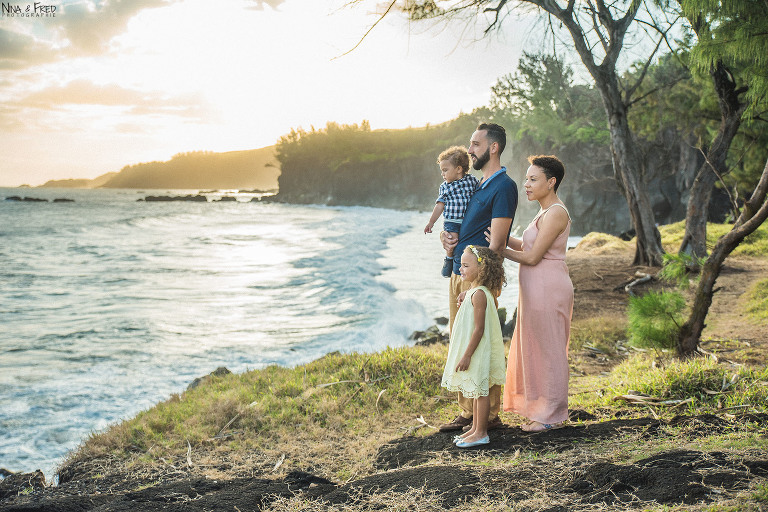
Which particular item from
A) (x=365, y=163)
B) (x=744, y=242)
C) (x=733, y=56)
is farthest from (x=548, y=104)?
(x=365, y=163)

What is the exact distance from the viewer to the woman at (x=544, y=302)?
4.12 metres

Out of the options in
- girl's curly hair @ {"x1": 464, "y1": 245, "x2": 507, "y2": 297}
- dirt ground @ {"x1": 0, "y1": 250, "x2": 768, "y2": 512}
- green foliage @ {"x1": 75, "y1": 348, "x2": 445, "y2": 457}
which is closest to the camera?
dirt ground @ {"x1": 0, "y1": 250, "x2": 768, "y2": 512}

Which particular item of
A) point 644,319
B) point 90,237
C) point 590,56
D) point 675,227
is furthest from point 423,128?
point 644,319

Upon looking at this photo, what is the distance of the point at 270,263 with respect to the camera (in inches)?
840

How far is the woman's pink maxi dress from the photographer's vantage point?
4184mm

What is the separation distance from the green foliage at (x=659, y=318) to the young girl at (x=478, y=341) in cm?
274

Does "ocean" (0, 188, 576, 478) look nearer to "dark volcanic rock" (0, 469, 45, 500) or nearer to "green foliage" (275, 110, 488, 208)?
"dark volcanic rock" (0, 469, 45, 500)

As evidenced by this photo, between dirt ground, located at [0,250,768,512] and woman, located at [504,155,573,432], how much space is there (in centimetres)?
25

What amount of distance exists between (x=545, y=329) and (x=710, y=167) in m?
9.65

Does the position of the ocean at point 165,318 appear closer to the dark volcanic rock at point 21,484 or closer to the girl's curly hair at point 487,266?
the dark volcanic rock at point 21,484

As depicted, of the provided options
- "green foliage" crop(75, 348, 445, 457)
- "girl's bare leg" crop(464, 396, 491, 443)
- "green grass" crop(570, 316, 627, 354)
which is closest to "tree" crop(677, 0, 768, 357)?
"green grass" crop(570, 316, 627, 354)

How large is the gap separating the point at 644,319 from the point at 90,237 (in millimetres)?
33576

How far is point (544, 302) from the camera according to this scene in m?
4.21

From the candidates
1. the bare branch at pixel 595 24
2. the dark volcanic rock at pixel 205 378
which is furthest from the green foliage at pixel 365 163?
the dark volcanic rock at pixel 205 378
